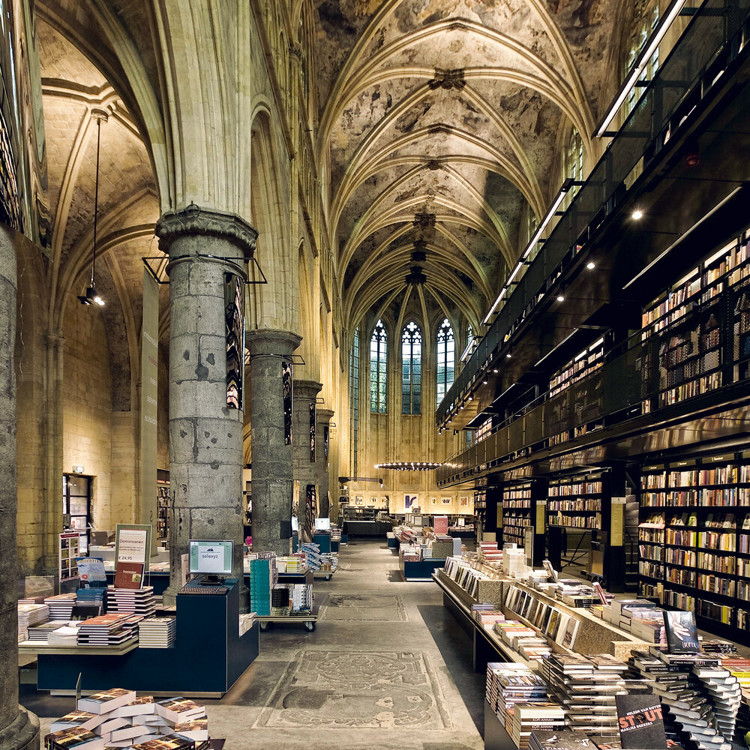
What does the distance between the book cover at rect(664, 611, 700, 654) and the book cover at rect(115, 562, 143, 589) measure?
4589 mm

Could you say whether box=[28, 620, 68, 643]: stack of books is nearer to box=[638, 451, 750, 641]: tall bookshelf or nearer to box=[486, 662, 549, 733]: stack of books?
box=[486, 662, 549, 733]: stack of books

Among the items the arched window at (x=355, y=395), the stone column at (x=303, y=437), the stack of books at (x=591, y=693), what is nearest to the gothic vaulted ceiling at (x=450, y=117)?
the arched window at (x=355, y=395)

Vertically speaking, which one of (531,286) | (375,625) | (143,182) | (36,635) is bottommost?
(375,625)

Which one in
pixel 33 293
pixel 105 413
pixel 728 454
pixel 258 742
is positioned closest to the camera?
pixel 258 742

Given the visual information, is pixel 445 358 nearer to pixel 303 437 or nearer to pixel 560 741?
pixel 303 437

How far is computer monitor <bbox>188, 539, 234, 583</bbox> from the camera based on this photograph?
679cm

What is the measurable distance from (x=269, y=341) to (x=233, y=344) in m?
4.87

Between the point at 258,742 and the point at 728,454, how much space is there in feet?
22.7

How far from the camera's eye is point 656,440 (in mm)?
8336

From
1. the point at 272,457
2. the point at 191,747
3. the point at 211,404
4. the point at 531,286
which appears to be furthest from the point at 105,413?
the point at 191,747

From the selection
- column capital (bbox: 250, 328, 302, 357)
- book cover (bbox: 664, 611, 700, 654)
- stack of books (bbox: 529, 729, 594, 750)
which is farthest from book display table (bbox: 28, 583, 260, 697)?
column capital (bbox: 250, 328, 302, 357)

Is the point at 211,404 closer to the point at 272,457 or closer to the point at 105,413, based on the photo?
the point at 272,457

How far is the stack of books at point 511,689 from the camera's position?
4.10m

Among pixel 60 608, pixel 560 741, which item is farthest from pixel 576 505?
pixel 560 741
